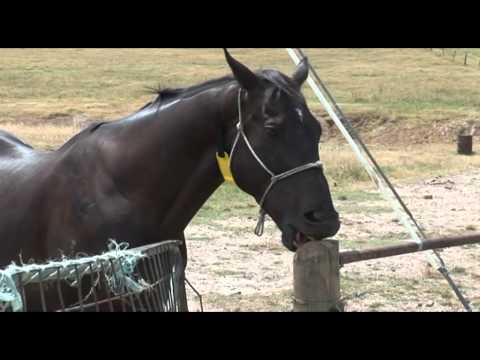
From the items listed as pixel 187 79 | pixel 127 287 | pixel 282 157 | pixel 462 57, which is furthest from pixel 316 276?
pixel 462 57

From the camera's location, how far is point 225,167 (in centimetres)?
301

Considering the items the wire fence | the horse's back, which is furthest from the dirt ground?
the wire fence

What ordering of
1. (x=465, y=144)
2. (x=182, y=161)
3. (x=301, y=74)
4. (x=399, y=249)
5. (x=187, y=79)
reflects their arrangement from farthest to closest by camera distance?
(x=187, y=79)
(x=465, y=144)
(x=399, y=249)
(x=301, y=74)
(x=182, y=161)

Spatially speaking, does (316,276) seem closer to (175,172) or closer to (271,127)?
(271,127)

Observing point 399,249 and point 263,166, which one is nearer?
point 263,166

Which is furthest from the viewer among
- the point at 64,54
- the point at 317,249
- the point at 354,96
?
the point at 64,54

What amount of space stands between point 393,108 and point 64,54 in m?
29.2

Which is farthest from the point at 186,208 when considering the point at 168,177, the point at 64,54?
the point at 64,54

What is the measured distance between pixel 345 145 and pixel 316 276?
712 inches

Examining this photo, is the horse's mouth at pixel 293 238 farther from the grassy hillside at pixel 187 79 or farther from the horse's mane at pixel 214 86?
the grassy hillside at pixel 187 79

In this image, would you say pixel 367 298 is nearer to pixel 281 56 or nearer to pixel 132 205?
pixel 132 205

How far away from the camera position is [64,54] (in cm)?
4688

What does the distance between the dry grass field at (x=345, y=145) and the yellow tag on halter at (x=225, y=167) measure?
30.6 inches

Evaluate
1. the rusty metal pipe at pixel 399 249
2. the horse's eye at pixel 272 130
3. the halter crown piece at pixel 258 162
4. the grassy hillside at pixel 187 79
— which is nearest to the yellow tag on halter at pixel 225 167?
the halter crown piece at pixel 258 162
